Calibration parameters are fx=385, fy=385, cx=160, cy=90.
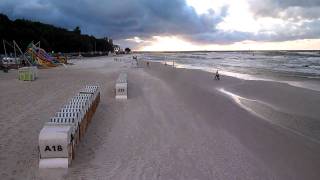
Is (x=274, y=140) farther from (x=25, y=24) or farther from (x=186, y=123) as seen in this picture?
(x=25, y=24)

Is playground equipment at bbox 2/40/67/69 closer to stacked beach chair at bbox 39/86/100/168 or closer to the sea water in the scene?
the sea water

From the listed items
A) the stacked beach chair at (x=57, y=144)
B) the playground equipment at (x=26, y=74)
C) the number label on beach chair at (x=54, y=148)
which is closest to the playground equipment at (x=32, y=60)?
the playground equipment at (x=26, y=74)

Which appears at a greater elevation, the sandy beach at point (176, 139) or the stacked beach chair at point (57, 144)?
the stacked beach chair at point (57, 144)

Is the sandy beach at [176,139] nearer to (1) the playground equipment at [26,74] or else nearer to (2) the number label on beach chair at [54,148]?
(2) the number label on beach chair at [54,148]

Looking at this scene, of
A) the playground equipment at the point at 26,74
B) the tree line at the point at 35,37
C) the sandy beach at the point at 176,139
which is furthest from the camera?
the tree line at the point at 35,37

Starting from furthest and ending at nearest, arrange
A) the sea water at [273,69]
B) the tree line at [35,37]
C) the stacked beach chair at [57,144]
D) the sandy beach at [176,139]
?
the tree line at [35,37], the sea water at [273,69], the sandy beach at [176,139], the stacked beach chair at [57,144]

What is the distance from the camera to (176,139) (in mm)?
10430

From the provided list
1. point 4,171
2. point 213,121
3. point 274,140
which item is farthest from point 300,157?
point 4,171

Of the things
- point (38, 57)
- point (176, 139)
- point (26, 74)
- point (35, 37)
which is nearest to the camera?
point (176, 139)

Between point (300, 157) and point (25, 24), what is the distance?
9926 cm

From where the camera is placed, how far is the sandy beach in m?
7.95

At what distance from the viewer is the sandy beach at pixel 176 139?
795 centimetres

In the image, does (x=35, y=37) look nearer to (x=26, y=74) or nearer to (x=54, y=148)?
(x=26, y=74)

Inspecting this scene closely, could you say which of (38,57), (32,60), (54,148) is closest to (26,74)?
(32,60)
